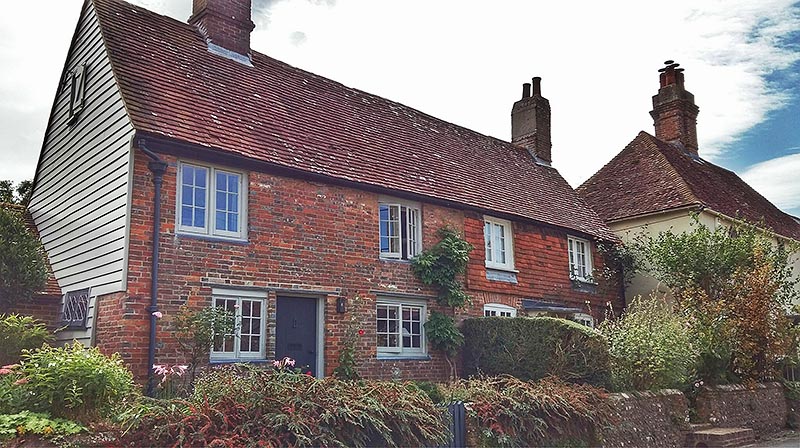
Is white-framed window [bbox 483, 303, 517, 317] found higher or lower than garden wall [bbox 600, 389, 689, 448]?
higher

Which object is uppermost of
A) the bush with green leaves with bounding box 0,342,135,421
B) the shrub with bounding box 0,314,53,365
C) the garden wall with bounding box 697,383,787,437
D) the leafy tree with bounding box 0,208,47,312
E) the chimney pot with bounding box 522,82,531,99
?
the chimney pot with bounding box 522,82,531,99

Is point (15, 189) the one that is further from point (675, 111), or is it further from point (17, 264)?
point (675, 111)

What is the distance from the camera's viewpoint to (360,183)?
15.8 meters

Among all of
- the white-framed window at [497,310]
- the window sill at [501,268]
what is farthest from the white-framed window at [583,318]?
the window sill at [501,268]

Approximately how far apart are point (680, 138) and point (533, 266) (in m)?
14.4

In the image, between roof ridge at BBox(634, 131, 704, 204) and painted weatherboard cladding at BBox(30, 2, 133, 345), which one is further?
roof ridge at BBox(634, 131, 704, 204)

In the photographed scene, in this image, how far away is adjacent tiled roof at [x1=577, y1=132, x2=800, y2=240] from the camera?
2506 cm

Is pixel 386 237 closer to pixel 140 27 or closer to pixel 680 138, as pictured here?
pixel 140 27

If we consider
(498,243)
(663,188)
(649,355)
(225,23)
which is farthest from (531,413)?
(663,188)

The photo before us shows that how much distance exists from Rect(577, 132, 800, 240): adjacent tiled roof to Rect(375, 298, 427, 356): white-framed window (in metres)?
11.9

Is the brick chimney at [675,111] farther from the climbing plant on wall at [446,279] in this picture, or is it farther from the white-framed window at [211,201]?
the white-framed window at [211,201]

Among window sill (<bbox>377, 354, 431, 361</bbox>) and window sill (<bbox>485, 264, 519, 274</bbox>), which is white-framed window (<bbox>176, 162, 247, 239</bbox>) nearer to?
window sill (<bbox>377, 354, 431, 361</bbox>)

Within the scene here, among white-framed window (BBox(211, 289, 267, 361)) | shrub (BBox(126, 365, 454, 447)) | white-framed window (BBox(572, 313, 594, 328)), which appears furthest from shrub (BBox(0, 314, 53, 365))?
white-framed window (BBox(572, 313, 594, 328))

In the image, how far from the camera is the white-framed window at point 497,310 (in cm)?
1811
